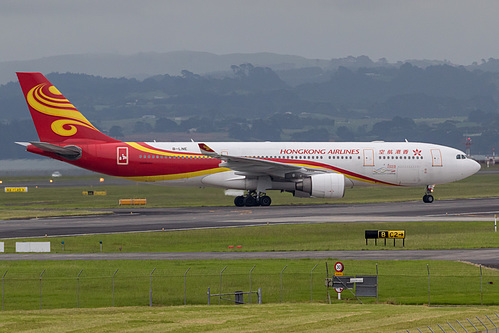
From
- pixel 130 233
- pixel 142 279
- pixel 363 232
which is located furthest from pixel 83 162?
pixel 142 279

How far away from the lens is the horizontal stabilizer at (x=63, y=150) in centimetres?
6383

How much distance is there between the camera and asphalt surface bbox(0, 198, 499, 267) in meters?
43.5

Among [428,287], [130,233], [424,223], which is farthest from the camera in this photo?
[424,223]

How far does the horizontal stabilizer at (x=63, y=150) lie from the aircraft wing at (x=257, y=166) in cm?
996

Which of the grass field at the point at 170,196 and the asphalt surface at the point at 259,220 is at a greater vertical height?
the grass field at the point at 170,196

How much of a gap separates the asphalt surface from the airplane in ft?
6.84

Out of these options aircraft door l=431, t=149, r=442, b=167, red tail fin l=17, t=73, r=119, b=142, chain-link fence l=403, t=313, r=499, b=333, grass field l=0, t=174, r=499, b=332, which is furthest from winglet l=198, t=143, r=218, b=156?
chain-link fence l=403, t=313, r=499, b=333

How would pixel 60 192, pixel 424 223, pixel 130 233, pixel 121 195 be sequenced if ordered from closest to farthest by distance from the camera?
pixel 130 233, pixel 424 223, pixel 121 195, pixel 60 192

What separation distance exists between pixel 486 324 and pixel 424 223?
2740 centimetres

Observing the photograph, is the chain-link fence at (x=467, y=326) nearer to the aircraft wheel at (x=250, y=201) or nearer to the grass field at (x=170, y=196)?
the aircraft wheel at (x=250, y=201)

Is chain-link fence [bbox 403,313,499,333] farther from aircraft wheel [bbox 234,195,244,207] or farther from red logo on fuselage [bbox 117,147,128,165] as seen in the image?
red logo on fuselage [bbox 117,147,128,165]

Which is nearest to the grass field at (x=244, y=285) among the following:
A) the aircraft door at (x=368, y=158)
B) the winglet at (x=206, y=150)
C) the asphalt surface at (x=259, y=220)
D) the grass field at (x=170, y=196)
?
the asphalt surface at (x=259, y=220)

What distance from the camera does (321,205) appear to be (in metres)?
70.4

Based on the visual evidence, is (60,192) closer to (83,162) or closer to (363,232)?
(83,162)
